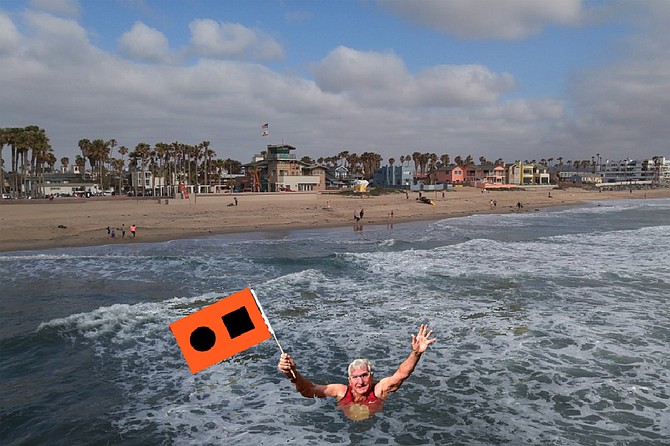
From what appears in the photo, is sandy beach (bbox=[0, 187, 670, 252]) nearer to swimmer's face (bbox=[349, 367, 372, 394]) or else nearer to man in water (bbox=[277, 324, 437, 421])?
man in water (bbox=[277, 324, 437, 421])

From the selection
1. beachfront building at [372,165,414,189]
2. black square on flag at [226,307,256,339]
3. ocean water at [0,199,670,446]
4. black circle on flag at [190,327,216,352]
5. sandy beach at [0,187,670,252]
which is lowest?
ocean water at [0,199,670,446]

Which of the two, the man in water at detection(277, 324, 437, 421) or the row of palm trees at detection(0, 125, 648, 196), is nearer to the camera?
the man in water at detection(277, 324, 437, 421)

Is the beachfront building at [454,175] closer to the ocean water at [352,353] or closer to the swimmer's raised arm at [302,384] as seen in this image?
the ocean water at [352,353]

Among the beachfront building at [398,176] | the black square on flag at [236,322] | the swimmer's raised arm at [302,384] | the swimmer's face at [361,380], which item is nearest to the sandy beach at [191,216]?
the black square on flag at [236,322]

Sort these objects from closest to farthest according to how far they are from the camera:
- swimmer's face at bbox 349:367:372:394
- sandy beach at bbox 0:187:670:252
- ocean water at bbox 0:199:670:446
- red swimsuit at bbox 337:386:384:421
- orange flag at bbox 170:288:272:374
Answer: orange flag at bbox 170:288:272:374
swimmer's face at bbox 349:367:372:394
red swimsuit at bbox 337:386:384:421
ocean water at bbox 0:199:670:446
sandy beach at bbox 0:187:670:252

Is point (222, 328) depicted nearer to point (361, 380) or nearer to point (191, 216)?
point (361, 380)

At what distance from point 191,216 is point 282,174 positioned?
39.4 meters

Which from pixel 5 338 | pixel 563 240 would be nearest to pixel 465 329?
pixel 5 338

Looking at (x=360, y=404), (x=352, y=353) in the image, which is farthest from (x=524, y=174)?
(x=360, y=404)

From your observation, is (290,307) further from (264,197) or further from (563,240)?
(264,197)

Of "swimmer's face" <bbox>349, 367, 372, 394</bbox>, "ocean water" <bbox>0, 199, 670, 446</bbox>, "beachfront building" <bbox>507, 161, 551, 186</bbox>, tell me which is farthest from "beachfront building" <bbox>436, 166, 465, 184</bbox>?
"swimmer's face" <bbox>349, 367, 372, 394</bbox>

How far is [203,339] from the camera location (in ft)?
17.0

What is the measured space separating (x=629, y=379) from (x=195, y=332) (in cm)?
818

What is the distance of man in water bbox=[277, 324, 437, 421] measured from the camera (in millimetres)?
4970
